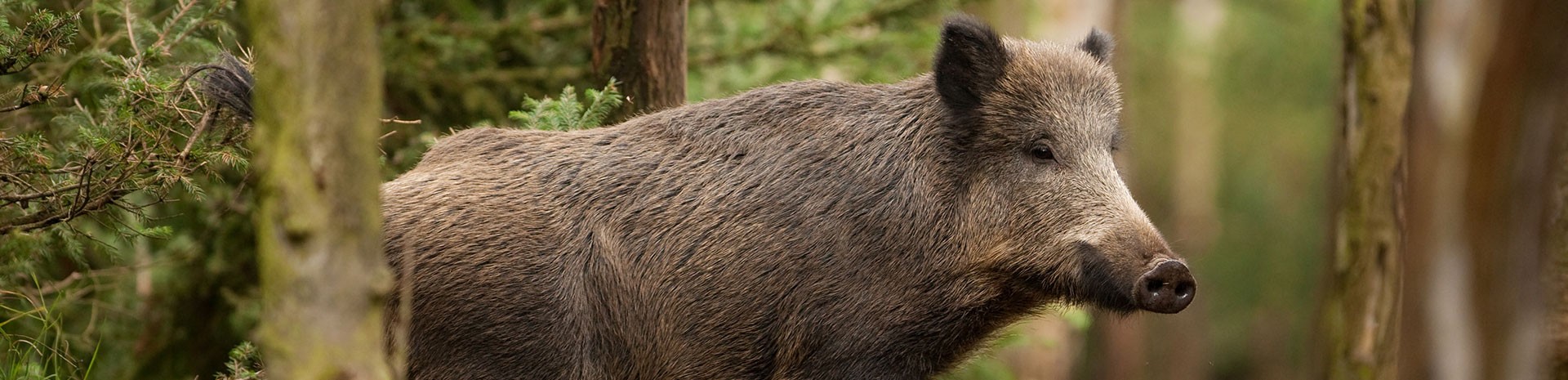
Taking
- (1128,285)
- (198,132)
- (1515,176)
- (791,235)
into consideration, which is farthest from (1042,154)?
(1515,176)

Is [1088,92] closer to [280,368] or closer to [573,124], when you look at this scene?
[573,124]

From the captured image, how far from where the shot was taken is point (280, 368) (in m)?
2.24

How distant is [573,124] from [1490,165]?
6.10 m

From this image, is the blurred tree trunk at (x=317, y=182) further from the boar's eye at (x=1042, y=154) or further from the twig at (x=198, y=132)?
the boar's eye at (x=1042, y=154)

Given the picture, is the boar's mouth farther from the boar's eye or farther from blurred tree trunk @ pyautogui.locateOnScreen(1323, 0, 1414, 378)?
blurred tree trunk @ pyautogui.locateOnScreen(1323, 0, 1414, 378)

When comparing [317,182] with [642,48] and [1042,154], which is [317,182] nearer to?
[1042,154]

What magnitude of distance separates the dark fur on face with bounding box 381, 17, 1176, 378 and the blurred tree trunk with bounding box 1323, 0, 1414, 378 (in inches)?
71.4

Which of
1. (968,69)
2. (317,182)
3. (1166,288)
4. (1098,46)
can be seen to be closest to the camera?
(317,182)

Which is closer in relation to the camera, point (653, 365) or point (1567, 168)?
point (653, 365)

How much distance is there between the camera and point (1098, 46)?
15.8 feet

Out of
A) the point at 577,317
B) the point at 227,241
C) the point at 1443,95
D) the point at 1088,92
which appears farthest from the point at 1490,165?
the point at 227,241

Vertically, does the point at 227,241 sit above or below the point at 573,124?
below

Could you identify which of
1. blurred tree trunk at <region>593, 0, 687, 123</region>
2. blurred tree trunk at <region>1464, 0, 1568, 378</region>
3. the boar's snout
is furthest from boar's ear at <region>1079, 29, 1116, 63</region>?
blurred tree trunk at <region>1464, 0, 1568, 378</region>

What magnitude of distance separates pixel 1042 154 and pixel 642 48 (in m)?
2.05
